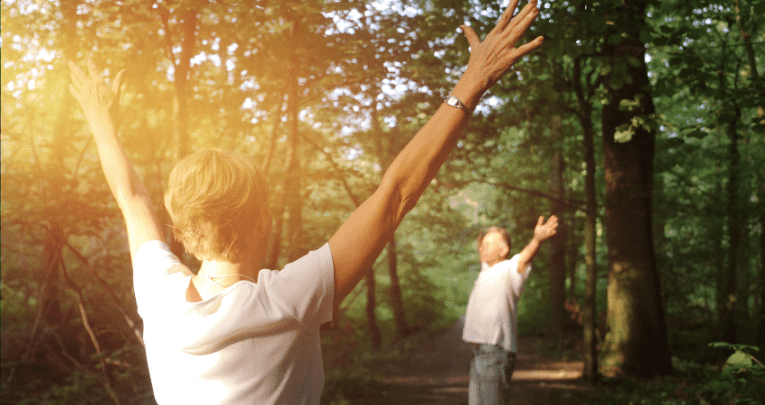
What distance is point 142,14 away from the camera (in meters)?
4.39

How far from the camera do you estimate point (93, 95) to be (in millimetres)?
1679

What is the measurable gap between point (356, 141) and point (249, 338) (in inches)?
476

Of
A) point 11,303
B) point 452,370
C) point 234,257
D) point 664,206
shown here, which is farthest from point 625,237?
point 11,303

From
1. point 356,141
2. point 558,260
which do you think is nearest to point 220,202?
point 356,141

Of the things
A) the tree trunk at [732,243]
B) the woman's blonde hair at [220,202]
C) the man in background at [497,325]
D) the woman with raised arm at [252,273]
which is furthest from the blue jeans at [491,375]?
the tree trunk at [732,243]

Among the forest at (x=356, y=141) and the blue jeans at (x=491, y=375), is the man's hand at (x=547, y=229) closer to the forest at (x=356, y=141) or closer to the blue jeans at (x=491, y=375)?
the blue jeans at (x=491, y=375)

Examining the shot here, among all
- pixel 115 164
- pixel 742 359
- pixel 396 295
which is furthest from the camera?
pixel 396 295

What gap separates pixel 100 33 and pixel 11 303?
22.5 ft

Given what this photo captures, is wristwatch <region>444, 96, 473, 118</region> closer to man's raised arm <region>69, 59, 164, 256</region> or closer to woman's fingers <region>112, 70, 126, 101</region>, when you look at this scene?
man's raised arm <region>69, 59, 164, 256</region>

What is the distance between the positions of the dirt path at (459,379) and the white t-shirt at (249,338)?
7350 mm

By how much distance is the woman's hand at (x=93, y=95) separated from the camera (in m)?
1.66

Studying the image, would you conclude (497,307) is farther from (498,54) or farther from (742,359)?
(498,54)

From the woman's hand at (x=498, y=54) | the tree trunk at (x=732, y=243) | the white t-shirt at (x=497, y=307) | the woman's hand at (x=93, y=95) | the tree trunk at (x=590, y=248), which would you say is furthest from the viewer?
the tree trunk at (x=732, y=243)

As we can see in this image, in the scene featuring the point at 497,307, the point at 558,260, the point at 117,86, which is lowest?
the point at 497,307
